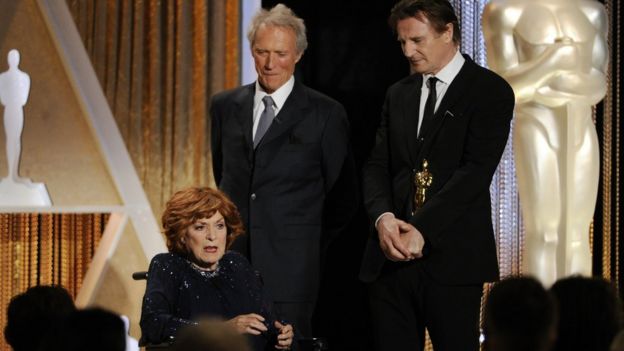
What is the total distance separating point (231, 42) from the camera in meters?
6.35

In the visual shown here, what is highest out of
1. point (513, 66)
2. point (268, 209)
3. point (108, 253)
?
point (513, 66)

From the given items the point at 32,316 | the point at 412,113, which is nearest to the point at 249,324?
the point at 412,113

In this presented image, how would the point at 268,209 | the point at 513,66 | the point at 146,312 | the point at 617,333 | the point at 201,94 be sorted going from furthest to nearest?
the point at 201,94
the point at 513,66
the point at 268,209
the point at 146,312
the point at 617,333

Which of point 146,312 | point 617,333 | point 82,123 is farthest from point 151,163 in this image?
point 617,333

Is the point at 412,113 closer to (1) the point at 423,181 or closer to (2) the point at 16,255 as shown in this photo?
(1) the point at 423,181

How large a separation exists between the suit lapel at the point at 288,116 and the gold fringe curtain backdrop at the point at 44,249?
2388 mm

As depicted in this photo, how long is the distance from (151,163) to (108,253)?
41.3 inches

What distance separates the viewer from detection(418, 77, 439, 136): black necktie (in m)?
3.70

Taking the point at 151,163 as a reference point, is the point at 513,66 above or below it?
above

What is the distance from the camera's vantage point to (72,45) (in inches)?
215

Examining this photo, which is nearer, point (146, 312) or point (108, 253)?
point (146, 312)

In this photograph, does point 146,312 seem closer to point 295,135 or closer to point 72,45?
point 295,135

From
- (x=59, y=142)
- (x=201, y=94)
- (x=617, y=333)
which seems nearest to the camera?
(x=617, y=333)

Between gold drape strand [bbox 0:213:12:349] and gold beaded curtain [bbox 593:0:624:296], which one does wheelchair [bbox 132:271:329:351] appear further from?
gold beaded curtain [bbox 593:0:624:296]
